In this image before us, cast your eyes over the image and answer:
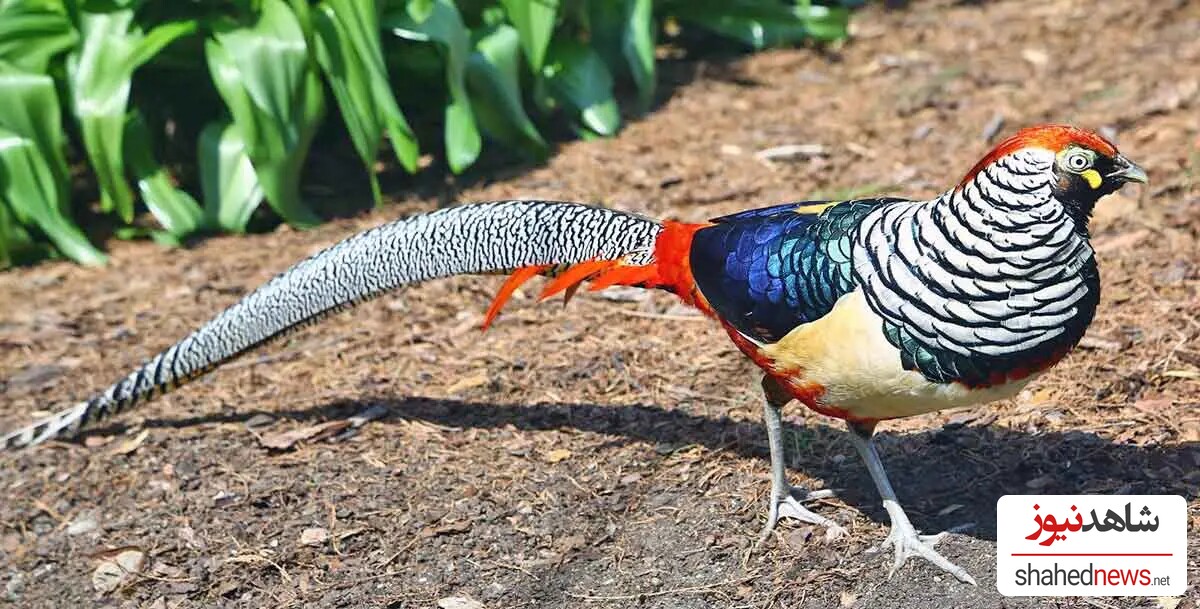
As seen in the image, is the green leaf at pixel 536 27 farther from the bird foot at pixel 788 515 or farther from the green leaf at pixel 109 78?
the bird foot at pixel 788 515

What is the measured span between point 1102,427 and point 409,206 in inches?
114

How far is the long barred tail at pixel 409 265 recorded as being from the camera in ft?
11.3

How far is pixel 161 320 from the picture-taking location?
498cm

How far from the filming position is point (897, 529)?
327cm

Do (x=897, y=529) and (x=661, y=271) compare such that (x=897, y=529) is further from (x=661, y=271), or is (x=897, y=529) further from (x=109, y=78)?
(x=109, y=78)

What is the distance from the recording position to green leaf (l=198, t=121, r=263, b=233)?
17.6ft

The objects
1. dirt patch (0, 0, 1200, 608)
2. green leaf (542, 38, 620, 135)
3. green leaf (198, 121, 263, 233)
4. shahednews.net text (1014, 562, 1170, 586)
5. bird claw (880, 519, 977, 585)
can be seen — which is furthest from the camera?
green leaf (542, 38, 620, 135)

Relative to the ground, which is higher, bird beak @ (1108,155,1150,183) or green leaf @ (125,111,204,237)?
bird beak @ (1108,155,1150,183)

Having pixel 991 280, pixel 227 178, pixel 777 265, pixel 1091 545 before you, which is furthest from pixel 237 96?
pixel 1091 545

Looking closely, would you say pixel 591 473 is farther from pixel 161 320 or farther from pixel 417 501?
pixel 161 320

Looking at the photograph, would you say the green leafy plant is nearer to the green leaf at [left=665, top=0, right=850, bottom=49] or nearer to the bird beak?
the green leaf at [left=665, top=0, right=850, bottom=49]

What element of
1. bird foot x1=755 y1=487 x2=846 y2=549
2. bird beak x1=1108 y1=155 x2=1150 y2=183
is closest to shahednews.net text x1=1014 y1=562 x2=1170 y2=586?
bird foot x1=755 y1=487 x2=846 y2=549

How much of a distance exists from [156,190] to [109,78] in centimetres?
48

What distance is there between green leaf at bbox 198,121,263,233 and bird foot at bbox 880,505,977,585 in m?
3.03
